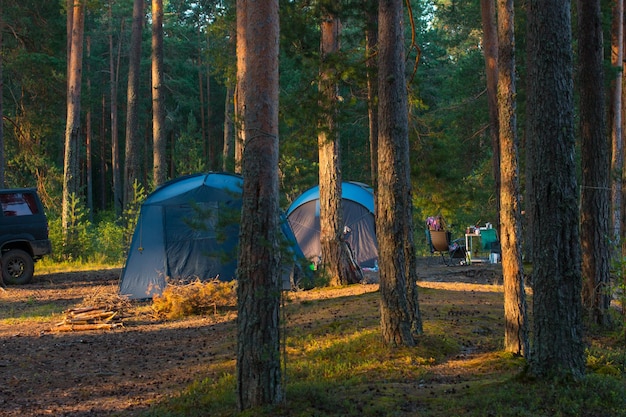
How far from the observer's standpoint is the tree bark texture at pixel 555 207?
18.8 ft

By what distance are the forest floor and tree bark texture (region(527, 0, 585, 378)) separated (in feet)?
11.7

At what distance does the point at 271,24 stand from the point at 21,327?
7.35m

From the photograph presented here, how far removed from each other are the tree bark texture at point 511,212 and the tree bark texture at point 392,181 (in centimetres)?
110

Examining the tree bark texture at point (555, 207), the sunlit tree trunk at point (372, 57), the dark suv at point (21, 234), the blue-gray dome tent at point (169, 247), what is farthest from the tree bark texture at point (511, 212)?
the dark suv at point (21, 234)

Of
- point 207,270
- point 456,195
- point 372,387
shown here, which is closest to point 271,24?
point 372,387

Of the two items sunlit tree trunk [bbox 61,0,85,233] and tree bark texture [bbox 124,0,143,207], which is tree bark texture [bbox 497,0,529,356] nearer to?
tree bark texture [bbox 124,0,143,207]

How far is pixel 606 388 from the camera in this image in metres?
5.68

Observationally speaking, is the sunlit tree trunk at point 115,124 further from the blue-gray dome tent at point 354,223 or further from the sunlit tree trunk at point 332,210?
the sunlit tree trunk at point 332,210

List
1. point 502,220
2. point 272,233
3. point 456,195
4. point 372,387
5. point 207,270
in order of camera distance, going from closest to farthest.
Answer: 1. point 272,233
2. point 372,387
3. point 502,220
4. point 456,195
5. point 207,270

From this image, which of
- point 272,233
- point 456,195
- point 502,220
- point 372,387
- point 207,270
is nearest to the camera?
point 272,233

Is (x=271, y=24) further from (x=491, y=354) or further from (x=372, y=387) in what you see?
(x=491, y=354)

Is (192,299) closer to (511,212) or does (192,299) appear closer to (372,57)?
(372,57)

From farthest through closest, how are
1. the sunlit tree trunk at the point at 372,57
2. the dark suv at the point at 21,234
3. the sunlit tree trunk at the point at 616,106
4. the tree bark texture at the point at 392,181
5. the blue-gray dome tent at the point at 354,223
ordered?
the blue-gray dome tent at the point at 354,223, the sunlit tree trunk at the point at 616,106, the dark suv at the point at 21,234, the sunlit tree trunk at the point at 372,57, the tree bark texture at the point at 392,181

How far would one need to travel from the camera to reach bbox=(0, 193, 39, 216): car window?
15727 millimetres
